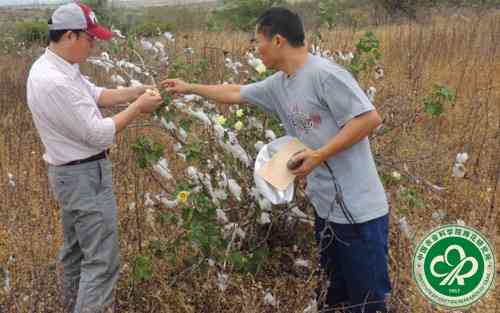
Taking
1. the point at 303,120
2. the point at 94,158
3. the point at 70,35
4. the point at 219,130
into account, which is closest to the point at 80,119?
the point at 94,158

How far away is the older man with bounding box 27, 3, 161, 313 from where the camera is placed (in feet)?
6.47

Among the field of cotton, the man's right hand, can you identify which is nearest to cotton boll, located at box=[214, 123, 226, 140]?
the field of cotton

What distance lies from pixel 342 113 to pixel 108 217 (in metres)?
1.07

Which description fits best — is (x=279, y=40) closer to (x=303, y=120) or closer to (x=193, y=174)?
(x=303, y=120)

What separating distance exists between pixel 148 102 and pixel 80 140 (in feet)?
1.02

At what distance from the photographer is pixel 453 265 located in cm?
190

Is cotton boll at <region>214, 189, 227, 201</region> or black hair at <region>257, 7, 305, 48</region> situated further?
cotton boll at <region>214, 189, 227, 201</region>

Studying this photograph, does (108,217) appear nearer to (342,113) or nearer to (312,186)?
(312,186)

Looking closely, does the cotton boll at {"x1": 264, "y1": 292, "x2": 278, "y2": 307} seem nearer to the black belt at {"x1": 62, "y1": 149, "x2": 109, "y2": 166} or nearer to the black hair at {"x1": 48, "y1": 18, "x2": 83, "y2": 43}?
the black belt at {"x1": 62, "y1": 149, "x2": 109, "y2": 166}

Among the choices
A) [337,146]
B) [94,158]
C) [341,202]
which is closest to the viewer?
[337,146]

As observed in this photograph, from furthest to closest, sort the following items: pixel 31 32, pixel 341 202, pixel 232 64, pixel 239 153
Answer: pixel 31 32 → pixel 232 64 → pixel 239 153 → pixel 341 202

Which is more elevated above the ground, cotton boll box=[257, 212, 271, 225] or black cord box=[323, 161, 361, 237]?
black cord box=[323, 161, 361, 237]

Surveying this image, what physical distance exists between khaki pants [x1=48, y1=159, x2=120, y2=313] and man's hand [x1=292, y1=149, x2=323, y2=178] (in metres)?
0.83

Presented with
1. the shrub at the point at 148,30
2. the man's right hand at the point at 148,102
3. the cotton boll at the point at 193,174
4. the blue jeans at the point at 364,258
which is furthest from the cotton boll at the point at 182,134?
the shrub at the point at 148,30
